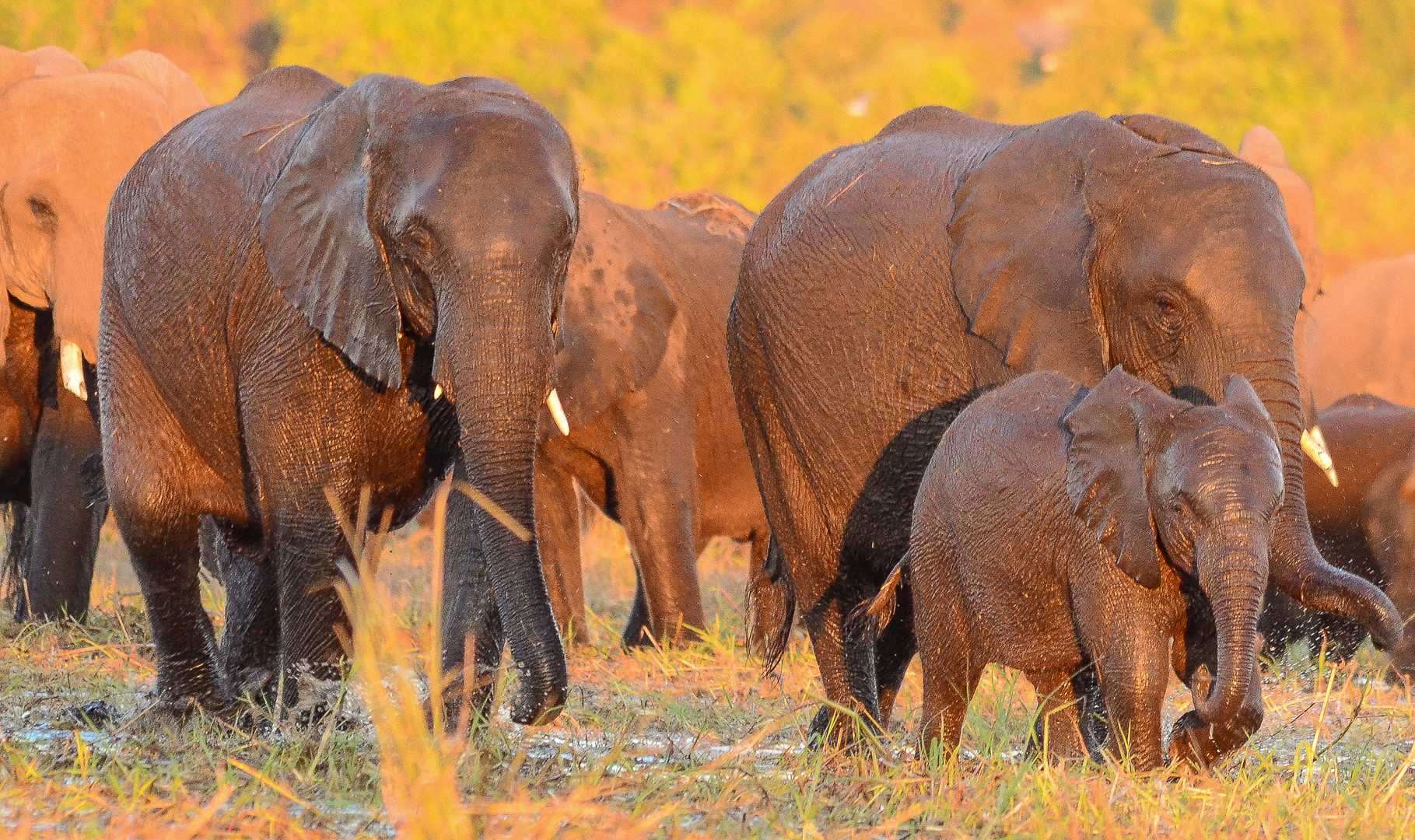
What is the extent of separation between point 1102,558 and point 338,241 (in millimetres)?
1684

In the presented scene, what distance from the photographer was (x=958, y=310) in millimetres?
4703

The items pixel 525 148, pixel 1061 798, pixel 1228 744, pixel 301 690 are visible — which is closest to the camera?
pixel 1061 798

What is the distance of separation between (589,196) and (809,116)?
1633cm

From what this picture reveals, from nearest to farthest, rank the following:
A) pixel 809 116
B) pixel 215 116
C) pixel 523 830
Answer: pixel 523 830
pixel 215 116
pixel 809 116

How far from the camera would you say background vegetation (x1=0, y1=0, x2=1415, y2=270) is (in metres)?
20.3

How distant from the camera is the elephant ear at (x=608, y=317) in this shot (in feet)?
22.7

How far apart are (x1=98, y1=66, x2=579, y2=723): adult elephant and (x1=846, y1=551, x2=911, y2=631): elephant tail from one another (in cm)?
82

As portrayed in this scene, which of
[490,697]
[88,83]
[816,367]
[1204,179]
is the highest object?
[88,83]

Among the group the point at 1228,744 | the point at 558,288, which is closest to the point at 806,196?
the point at 558,288

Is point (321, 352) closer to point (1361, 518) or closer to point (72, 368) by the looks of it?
point (72, 368)

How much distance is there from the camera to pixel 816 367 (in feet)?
16.3

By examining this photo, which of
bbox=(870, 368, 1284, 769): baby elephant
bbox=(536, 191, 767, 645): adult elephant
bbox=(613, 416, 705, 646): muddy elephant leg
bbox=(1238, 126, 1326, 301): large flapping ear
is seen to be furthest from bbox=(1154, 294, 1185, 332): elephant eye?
bbox=(1238, 126, 1326, 301): large flapping ear

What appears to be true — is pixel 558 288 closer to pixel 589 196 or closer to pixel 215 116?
pixel 215 116

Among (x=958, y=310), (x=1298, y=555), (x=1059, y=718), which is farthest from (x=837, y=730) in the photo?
(x=1298, y=555)
